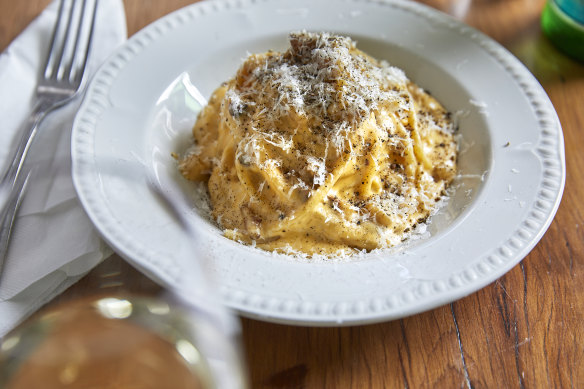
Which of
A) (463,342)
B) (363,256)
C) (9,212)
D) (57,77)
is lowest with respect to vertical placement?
(463,342)

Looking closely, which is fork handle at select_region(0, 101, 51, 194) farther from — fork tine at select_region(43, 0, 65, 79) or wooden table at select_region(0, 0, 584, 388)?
wooden table at select_region(0, 0, 584, 388)

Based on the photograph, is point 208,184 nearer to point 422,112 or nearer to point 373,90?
point 373,90

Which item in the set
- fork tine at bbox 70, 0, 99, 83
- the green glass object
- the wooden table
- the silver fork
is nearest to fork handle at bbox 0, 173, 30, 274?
the silver fork

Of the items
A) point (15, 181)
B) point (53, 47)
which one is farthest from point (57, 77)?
point (15, 181)

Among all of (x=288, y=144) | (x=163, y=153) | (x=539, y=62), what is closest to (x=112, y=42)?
(x=163, y=153)

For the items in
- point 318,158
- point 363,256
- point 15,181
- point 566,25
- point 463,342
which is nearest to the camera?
point 463,342

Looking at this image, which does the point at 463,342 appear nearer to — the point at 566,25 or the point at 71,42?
the point at 566,25
